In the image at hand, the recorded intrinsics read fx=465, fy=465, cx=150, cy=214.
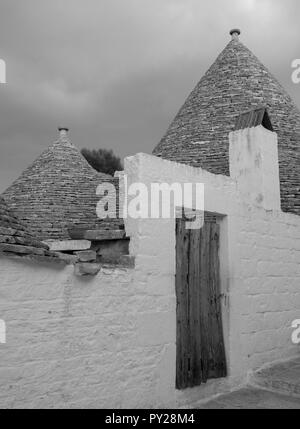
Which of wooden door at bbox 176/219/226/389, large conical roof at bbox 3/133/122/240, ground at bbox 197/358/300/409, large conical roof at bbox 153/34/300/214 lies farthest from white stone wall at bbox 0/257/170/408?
large conical roof at bbox 3/133/122/240

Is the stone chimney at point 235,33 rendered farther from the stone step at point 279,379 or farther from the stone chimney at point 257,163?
the stone step at point 279,379

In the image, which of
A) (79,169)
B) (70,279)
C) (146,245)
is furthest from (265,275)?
(79,169)

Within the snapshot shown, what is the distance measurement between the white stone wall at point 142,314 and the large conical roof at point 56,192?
485 cm

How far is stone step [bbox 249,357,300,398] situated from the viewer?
219 inches

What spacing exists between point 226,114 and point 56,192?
192 inches

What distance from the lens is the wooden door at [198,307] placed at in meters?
5.11

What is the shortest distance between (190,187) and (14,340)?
8.75 ft

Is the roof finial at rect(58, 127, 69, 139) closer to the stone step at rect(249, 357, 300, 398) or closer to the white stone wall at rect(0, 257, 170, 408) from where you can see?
the stone step at rect(249, 357, 300, 398)

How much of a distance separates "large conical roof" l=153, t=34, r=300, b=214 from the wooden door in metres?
4.07

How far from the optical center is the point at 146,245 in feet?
15.7

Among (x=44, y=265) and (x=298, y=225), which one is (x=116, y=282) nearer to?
(x=44, y=265)

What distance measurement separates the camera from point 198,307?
5.38 m

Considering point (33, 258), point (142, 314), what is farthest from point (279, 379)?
point (33, 258)

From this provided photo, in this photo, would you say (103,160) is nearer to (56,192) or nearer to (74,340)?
(56,192)
